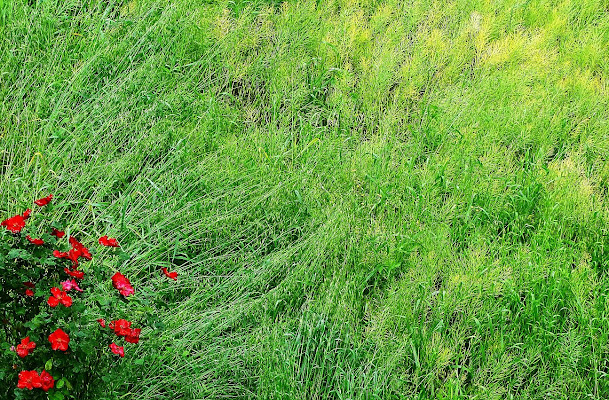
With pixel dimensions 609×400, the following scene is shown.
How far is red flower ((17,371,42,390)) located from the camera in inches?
77.1

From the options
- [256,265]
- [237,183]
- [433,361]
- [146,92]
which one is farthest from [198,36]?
[433,361]

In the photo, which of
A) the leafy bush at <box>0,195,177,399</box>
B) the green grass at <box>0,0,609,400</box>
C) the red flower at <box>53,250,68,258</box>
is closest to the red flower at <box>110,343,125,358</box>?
the leafy bush at <box>0,195,177,399</box>

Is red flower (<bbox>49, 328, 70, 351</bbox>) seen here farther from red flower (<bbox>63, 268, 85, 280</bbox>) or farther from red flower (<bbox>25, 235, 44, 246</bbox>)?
red flower (<bbox>25, 235, 44, 246</bbox>)

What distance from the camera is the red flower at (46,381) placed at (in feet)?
6.52

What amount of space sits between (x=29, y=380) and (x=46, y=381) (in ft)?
0.16

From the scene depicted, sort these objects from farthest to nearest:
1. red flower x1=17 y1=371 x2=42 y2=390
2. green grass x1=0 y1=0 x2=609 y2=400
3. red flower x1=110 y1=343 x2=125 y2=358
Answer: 1. green grass x1=0 y1=0 x2=609 y2=400
2. red flower x1=110 y1=343 x2=125 y2=358
3. red flower x1=17 y1=371 x2=42 y2=390

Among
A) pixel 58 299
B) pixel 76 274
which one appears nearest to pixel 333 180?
pixel 76 274

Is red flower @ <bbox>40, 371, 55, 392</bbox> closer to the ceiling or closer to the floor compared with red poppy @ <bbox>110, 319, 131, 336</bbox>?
closer to the floor

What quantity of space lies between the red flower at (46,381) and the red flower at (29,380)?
0.04 ft

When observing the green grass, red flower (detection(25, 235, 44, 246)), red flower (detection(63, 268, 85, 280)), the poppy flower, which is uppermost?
red flower (detection(25, 235, 44, 246))

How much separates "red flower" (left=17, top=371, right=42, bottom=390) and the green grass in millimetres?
313

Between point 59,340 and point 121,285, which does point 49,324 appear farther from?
point 121,285

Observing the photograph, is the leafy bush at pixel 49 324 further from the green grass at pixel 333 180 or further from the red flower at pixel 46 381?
the green grass at pixel 333 180

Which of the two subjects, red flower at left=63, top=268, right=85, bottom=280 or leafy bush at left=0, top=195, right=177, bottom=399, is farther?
red flower at left=63, top=268, right=85, bottom=280
